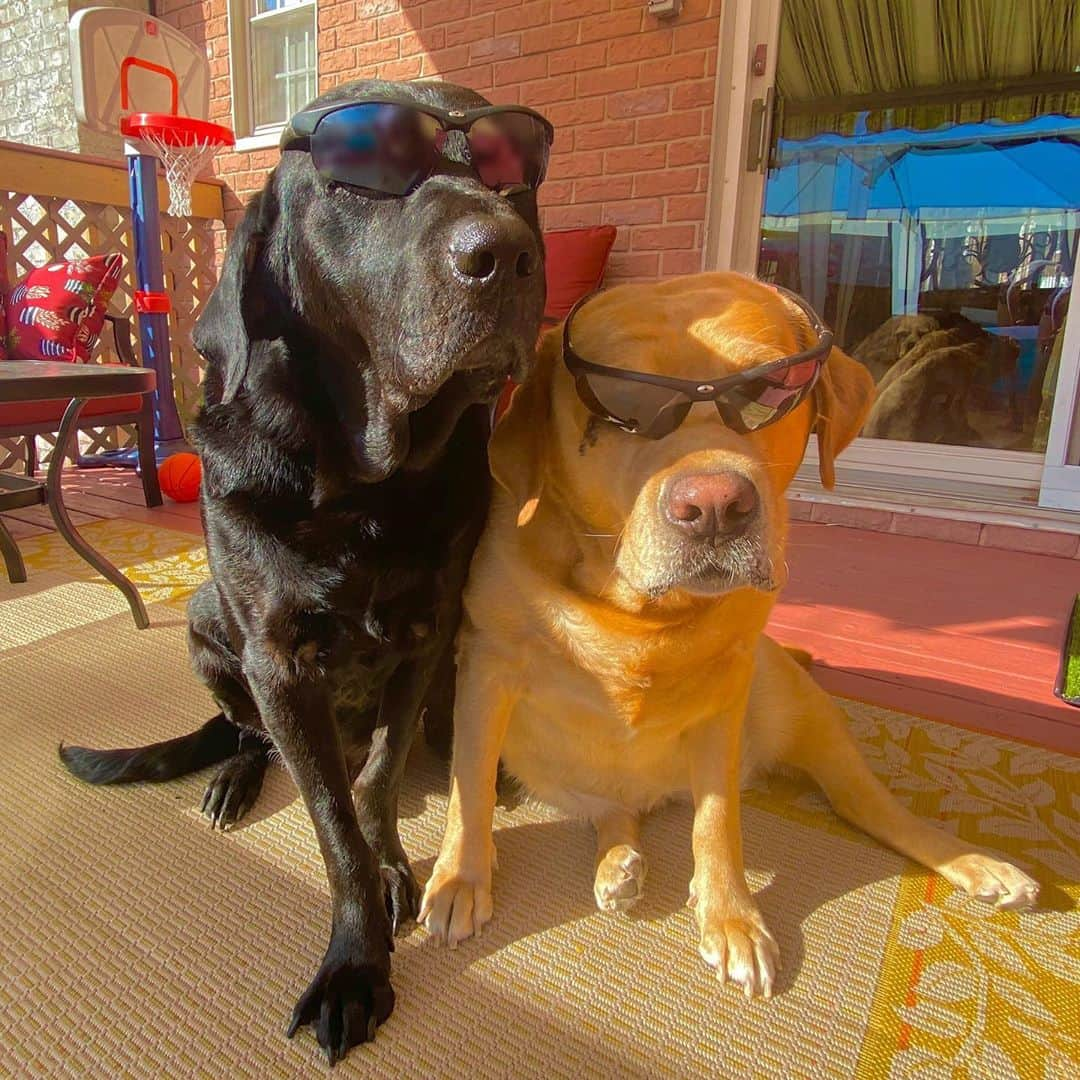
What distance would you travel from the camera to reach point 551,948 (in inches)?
42.4

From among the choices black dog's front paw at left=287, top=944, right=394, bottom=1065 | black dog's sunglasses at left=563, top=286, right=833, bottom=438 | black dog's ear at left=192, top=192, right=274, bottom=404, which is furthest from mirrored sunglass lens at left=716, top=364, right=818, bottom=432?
black dog's front paw at left=287, top=944, right=394, bottom=1065

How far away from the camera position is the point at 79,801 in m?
1.38

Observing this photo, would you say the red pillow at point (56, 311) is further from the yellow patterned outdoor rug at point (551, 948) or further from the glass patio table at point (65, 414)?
the yellow patterned outdoor rug at point (551, 948)

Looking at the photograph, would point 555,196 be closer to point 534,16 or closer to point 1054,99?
point 534,16

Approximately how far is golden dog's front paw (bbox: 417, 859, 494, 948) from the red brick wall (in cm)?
305

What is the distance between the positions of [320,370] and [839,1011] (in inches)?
44.6

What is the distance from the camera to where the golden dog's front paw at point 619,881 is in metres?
1.14

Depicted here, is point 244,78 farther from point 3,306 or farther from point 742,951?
point 742,951

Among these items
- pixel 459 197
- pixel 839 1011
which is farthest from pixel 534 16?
pixel 839 1011

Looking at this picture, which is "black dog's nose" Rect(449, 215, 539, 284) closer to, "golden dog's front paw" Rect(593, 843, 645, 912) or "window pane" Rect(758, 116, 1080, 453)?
"golden dog's front paw" Rect(593, 843, 645, 912)

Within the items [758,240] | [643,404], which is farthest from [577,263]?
[643,404]

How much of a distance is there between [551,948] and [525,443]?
74 cm

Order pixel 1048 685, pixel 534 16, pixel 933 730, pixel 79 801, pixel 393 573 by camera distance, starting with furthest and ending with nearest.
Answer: pixel 534 16 → pixel 1048 685 → pixel 933 730 → pixel 79 801 → pixel 393 573

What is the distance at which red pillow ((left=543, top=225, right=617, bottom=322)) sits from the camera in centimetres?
343
